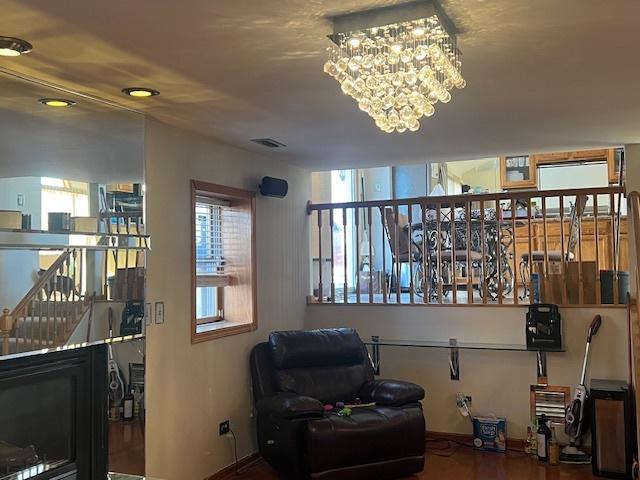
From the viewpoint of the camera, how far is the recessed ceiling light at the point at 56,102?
106 inches

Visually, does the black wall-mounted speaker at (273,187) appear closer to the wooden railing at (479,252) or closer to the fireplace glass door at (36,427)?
the wooden railing at (479,252)

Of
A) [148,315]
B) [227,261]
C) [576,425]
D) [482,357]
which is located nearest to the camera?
[148,315]

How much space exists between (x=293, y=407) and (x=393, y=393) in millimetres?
806

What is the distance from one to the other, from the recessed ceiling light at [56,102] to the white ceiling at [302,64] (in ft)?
0.32

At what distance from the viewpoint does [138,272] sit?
3.29m

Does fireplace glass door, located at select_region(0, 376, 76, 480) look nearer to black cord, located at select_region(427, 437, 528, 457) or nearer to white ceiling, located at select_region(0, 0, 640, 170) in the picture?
white ceiling, located at select_region(0, 0, 640, 170)

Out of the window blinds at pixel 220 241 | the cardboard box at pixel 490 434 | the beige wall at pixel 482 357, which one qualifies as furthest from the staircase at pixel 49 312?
the cardboard box at pixel 490 434

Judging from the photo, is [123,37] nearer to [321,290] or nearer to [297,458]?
[297,458]

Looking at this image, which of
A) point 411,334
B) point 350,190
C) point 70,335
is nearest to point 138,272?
point 70,335

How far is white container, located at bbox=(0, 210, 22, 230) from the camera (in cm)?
248

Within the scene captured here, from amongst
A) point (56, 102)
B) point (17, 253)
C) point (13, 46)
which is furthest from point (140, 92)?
point (17, 253)

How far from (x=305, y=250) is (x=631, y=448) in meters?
2.93

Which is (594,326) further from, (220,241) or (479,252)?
(220,241)

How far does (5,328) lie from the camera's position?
8.15ft
